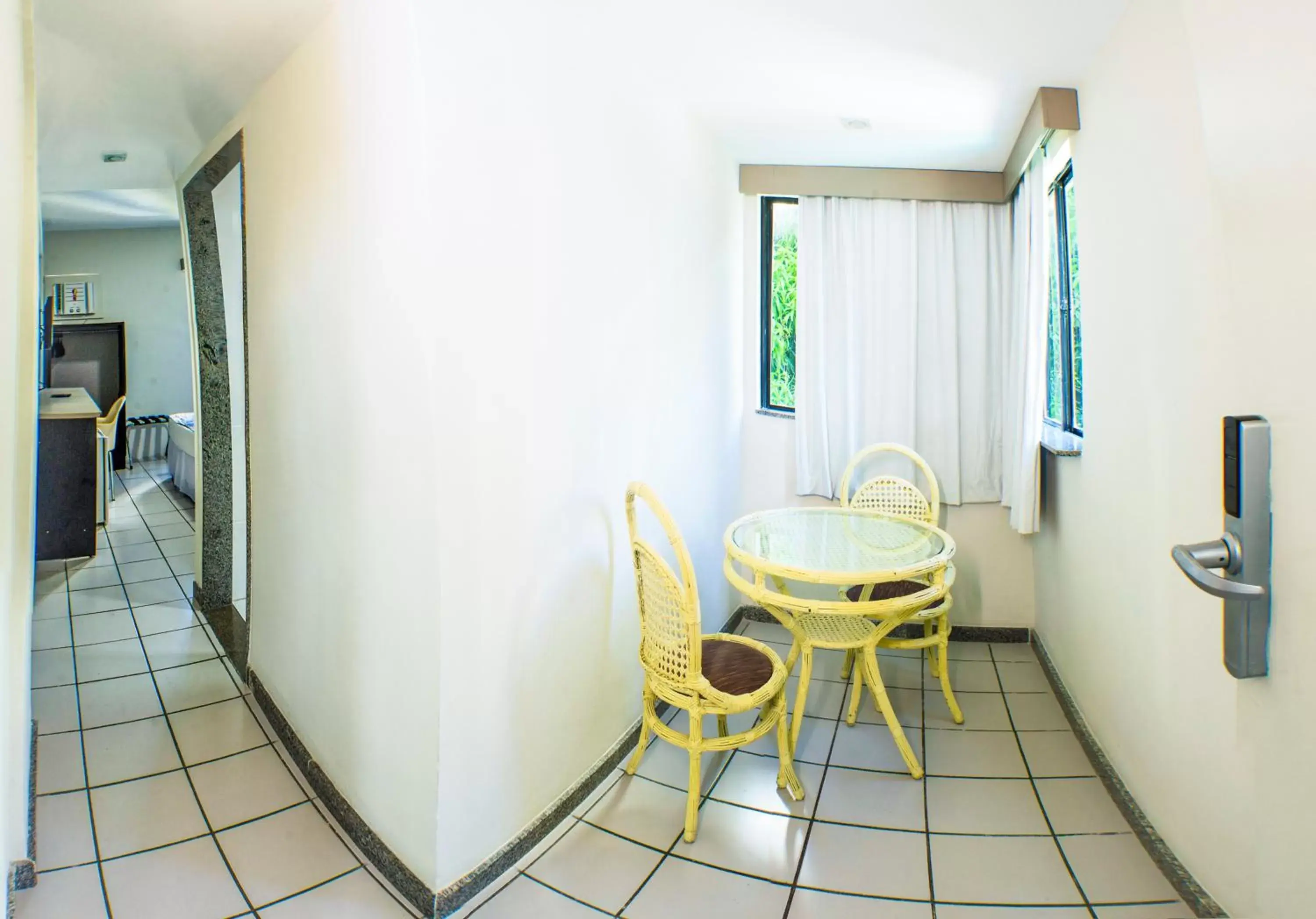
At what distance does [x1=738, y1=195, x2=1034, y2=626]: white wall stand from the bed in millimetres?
4836

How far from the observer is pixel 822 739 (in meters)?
2.65

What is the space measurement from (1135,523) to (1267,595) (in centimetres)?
144

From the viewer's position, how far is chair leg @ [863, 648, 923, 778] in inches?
93.3

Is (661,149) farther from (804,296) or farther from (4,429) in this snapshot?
(4,429)

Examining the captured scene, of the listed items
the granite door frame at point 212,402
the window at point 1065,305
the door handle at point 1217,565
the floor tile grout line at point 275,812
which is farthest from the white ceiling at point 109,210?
the door handle at point 1217,565

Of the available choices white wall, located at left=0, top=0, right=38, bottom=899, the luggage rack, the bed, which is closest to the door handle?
white wall, located at left=0, top=0, right=38, bottom=899

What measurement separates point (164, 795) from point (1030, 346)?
3415mm

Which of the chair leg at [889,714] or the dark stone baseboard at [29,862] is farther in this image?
the chair leg at [889,714]

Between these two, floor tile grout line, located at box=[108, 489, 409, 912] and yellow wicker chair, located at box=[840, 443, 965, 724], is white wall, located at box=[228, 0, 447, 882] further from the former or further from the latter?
yellow wicker chair, located at box=[840, 443, 965, 724]

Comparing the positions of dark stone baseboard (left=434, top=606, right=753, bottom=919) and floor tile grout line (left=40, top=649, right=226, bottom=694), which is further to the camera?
floor tile grout line (left=40, top=649, right=226, bottom=694)

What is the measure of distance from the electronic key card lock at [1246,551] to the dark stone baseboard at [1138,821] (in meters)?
1.21

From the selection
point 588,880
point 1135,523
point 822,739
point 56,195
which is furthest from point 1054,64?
point 56,195

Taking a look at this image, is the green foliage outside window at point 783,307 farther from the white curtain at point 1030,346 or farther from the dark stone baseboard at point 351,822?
the dark stone baseboard at point 351,822

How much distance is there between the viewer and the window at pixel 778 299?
4.06 m
